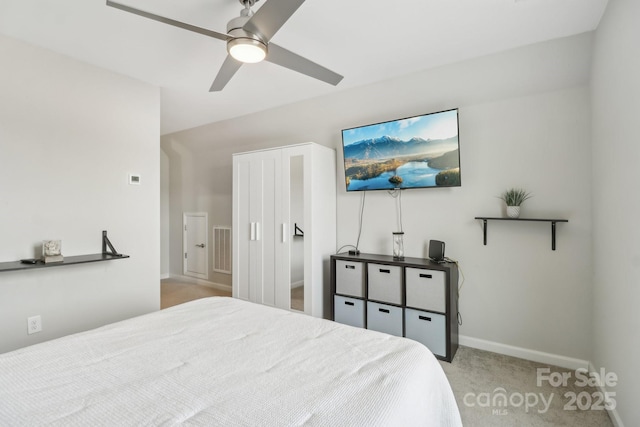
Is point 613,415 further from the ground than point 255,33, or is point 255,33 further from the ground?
point 255,33

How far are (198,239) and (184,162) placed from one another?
4.63ft

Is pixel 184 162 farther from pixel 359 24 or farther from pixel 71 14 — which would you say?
pixel 359 24

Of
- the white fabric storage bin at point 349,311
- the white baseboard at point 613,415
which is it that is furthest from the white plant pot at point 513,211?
the white fabric storage bin at point 349,311

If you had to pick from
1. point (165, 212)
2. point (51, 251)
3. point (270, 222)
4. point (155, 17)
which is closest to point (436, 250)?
point (270, 222)

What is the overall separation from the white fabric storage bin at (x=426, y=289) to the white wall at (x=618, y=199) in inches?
41.3

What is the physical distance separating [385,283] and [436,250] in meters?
0.57

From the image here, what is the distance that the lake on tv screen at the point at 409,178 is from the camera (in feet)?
9.48

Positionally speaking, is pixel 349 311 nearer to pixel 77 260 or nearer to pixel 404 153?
pixel 404 153

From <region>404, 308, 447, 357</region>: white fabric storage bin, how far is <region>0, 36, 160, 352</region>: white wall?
265 cm

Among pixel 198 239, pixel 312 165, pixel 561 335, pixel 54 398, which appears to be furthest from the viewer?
pixel 198 239

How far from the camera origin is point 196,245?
5.36 m

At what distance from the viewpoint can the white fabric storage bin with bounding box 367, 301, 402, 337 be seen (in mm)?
2852

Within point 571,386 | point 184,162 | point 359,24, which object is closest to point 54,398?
point 359,24

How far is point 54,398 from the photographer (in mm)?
1030
